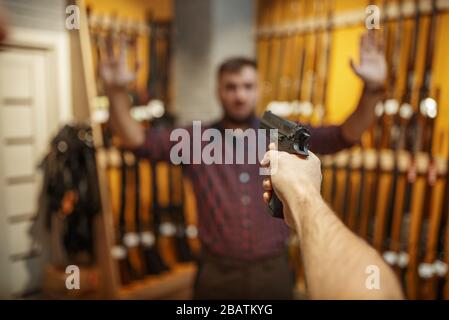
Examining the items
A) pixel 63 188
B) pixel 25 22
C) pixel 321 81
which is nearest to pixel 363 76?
pixel 321 81

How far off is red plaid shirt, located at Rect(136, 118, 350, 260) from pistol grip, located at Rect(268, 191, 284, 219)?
0.53m

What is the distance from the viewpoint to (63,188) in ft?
7.18

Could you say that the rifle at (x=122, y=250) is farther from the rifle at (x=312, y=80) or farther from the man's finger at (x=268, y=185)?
the man's finger at (x=268, y=185)

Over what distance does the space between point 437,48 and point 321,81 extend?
680 millimetres

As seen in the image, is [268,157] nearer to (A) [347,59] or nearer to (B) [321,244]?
(B) [321,244]

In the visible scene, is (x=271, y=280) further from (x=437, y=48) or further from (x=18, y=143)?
(x=18, y=143)

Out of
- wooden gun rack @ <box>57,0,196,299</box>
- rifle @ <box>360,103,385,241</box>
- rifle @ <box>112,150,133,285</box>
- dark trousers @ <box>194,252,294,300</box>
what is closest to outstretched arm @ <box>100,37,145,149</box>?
dark trousers @ <box>194,252,294,300</box>

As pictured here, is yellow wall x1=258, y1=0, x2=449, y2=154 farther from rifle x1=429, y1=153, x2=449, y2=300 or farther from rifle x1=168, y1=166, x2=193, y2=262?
rifle x1=168, y1=166, x2=193, y2=262

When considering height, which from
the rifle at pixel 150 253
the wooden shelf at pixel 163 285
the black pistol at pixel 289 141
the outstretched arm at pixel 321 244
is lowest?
the wooden shelf at pixel 163 285

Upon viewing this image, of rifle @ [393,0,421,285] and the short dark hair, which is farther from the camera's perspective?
rifle @ [393,0,421,285]

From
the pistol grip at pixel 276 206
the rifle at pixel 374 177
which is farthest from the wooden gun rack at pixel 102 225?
the pistol grip at pixel 276 206

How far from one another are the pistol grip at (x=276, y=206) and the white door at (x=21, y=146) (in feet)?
6.92

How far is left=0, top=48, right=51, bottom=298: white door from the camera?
7.31 feet

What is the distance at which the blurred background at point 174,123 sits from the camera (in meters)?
2.01
